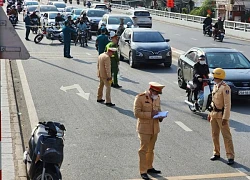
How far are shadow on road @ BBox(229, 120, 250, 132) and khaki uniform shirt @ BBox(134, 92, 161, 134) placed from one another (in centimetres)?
409

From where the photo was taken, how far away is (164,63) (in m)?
23.1

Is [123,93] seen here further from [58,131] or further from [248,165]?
[58,131]

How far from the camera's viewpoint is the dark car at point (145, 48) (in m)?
22.5

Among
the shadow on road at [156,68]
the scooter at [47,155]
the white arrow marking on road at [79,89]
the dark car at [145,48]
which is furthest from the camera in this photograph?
the dark car at [145,48]

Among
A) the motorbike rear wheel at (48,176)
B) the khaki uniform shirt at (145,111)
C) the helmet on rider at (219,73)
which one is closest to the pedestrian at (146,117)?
the khaki uniform shirt at (145,111)

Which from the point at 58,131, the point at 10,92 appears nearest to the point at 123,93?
the point at 10,92

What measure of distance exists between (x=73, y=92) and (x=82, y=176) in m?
8.17

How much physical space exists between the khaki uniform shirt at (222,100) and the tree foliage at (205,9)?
181 feet

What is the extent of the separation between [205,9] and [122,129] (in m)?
57.0

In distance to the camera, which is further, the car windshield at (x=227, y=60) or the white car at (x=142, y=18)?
the white car at (x=142, y=18)

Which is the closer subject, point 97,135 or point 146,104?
point 146,104

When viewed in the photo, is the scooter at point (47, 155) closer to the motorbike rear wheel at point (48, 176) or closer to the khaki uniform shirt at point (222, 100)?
the motorbike rear wheel at point (48, 176)

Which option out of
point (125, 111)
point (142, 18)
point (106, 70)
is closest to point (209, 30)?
point (142, 18)

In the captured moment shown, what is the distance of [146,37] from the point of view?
931 inches
